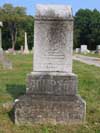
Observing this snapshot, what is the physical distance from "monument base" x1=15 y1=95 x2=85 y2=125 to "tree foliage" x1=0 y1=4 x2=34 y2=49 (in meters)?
76.8

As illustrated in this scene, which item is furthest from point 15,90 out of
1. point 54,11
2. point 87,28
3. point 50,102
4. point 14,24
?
point 87,28

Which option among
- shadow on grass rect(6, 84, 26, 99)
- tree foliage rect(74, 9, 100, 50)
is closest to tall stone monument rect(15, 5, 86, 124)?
shadow on grass rect(6, 84, 26, 99)

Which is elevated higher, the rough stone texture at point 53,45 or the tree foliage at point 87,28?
the rough stone texture at point 53,45

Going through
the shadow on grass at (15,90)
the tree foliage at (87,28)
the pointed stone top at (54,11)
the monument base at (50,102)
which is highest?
the pointed stone top at (54,11)

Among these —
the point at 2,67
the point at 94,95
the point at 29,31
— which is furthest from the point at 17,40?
the point at 94,95

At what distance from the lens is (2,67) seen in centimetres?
1802

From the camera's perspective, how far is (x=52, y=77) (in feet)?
24.8

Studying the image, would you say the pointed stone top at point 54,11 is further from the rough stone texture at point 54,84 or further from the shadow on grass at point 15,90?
the shadow on grass at point 15,90

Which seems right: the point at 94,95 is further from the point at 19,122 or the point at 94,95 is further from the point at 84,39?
the point at 84,39

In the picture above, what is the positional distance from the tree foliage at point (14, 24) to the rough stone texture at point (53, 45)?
76.6 metres

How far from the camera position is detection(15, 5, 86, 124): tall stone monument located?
738 centimetres

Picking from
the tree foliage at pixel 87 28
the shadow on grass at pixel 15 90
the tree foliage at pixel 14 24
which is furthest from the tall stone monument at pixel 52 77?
the tree foliage at pixel 87 28

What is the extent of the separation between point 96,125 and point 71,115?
479 millimetres

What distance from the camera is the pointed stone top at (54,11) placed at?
754 cm
